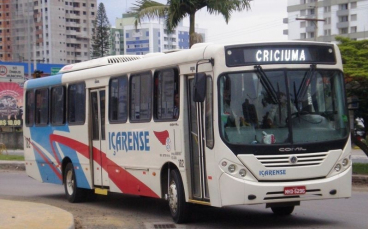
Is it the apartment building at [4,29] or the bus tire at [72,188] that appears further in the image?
the apartment building at [4,29]

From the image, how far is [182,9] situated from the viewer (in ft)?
87.1

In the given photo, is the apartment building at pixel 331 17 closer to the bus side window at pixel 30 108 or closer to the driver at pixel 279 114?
the bus side window at pixel 30 108

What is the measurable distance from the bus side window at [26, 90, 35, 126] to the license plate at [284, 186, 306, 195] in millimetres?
A: 10385

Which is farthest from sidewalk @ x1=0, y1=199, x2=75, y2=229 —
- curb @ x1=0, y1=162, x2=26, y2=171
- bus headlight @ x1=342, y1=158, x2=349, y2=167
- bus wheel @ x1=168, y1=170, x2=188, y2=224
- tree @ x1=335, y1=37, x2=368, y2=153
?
curb @ x1=0, y1=162, x2=26, y2=171

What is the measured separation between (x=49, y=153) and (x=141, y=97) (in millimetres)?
5599

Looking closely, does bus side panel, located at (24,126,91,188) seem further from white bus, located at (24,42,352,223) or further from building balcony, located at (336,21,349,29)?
building balcony, located at (336,21,349,29)

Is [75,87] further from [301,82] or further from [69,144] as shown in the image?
[301,82]

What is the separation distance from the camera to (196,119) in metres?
12.3

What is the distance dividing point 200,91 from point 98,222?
3.55 m

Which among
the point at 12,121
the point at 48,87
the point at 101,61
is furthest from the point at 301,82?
the point at 12,121

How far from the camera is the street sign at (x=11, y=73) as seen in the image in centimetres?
5084

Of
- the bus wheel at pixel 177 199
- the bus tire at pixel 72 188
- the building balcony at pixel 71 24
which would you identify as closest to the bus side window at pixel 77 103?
the bus tire at pixel 72 188

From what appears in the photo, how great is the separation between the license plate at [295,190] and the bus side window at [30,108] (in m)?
10.4

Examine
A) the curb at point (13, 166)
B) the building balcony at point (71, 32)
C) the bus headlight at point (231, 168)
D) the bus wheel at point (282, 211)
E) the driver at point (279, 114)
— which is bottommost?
the curb at point (13, 166)
